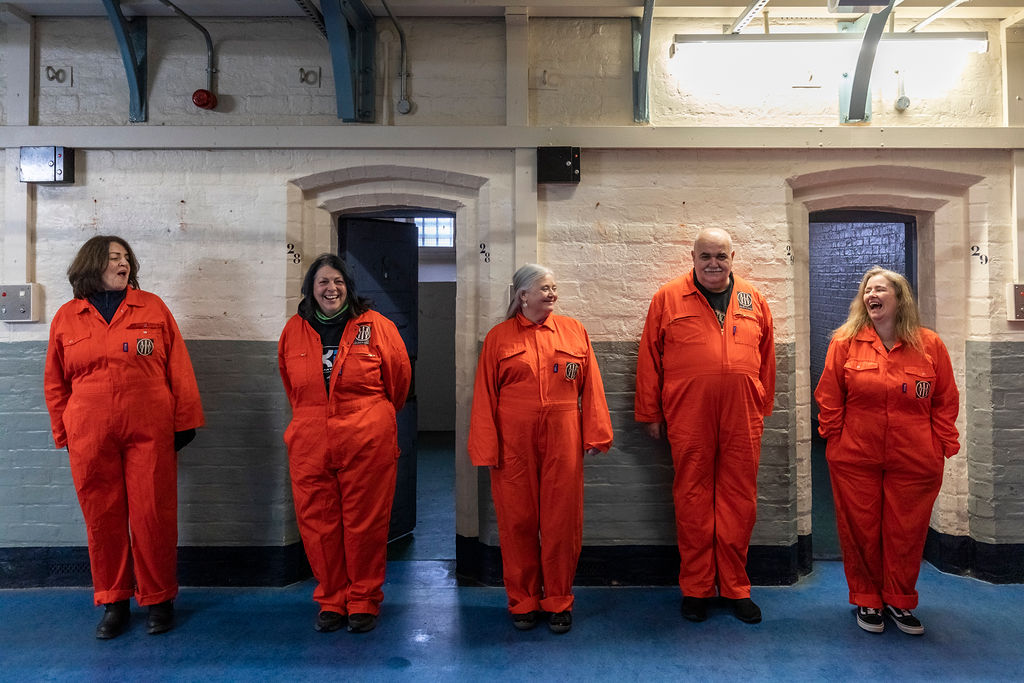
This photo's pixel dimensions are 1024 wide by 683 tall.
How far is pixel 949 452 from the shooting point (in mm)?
2869

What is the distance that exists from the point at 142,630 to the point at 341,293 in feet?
6.14

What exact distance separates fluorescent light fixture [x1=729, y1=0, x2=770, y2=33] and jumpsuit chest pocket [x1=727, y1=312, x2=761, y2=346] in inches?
60.6

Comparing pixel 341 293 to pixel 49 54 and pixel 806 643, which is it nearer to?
pixel 49 54

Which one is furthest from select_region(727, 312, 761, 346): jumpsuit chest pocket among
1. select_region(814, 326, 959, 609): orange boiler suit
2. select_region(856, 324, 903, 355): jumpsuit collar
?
select_region(856, 324, 903, 355): jumpsuit collar

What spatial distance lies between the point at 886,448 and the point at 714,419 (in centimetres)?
75

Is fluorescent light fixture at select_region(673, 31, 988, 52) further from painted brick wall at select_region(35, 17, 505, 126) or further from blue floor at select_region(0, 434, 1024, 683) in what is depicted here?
blue floor at select_region(0, 434, 1024, 683)

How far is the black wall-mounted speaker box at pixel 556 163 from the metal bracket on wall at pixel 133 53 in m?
2.25

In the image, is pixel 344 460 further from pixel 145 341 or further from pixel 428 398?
pixel 428 398

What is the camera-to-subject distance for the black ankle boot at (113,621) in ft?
9.67

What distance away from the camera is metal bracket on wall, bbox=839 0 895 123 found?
10.8 feet

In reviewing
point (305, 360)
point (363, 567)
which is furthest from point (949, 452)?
point (305, 360)

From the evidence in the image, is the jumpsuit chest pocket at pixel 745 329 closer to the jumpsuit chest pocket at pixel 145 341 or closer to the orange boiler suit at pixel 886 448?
the orange boiler suit at pixel 886 448

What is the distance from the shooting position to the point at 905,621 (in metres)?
2.97

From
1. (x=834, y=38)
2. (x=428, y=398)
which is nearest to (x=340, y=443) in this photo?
(x=834, y=38)
